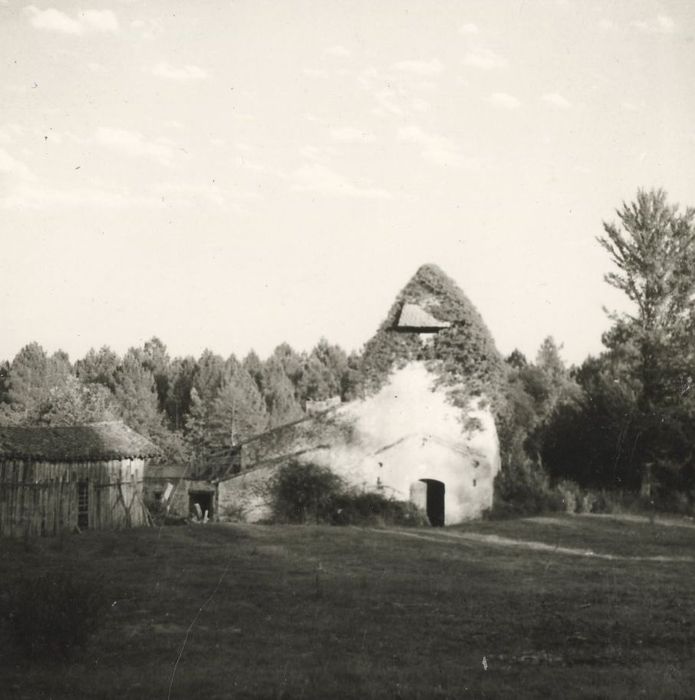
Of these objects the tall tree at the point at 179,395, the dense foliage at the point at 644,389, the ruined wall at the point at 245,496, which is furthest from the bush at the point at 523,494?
the tall tree at the point at 179,395

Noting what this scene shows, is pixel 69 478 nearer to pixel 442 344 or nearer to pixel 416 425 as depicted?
pixel 416 425

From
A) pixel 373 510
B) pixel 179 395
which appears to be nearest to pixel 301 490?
pixel 373 510

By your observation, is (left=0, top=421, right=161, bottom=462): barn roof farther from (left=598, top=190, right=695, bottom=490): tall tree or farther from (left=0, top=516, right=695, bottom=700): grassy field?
(left=598, top=190, right=695, bottom=490): tall tree

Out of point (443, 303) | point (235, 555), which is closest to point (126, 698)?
point (235, 555)

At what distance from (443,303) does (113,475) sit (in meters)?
13.1

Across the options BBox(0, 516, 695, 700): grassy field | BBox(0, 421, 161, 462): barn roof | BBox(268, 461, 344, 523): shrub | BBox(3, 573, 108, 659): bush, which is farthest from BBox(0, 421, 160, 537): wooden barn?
BBox(3, 573, 108, 659): bush

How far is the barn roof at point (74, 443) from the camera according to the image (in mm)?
24297

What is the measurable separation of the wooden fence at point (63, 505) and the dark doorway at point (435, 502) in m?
10.5

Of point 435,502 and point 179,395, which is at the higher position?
point 179,395

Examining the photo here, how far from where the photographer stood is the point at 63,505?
2489 centimetres

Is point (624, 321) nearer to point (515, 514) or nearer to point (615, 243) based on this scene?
point (615, 243)

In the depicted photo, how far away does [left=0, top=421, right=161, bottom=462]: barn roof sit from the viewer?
24297 millimetres

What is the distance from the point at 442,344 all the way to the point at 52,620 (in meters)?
19.9

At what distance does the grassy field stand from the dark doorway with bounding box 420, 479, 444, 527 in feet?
21.1
